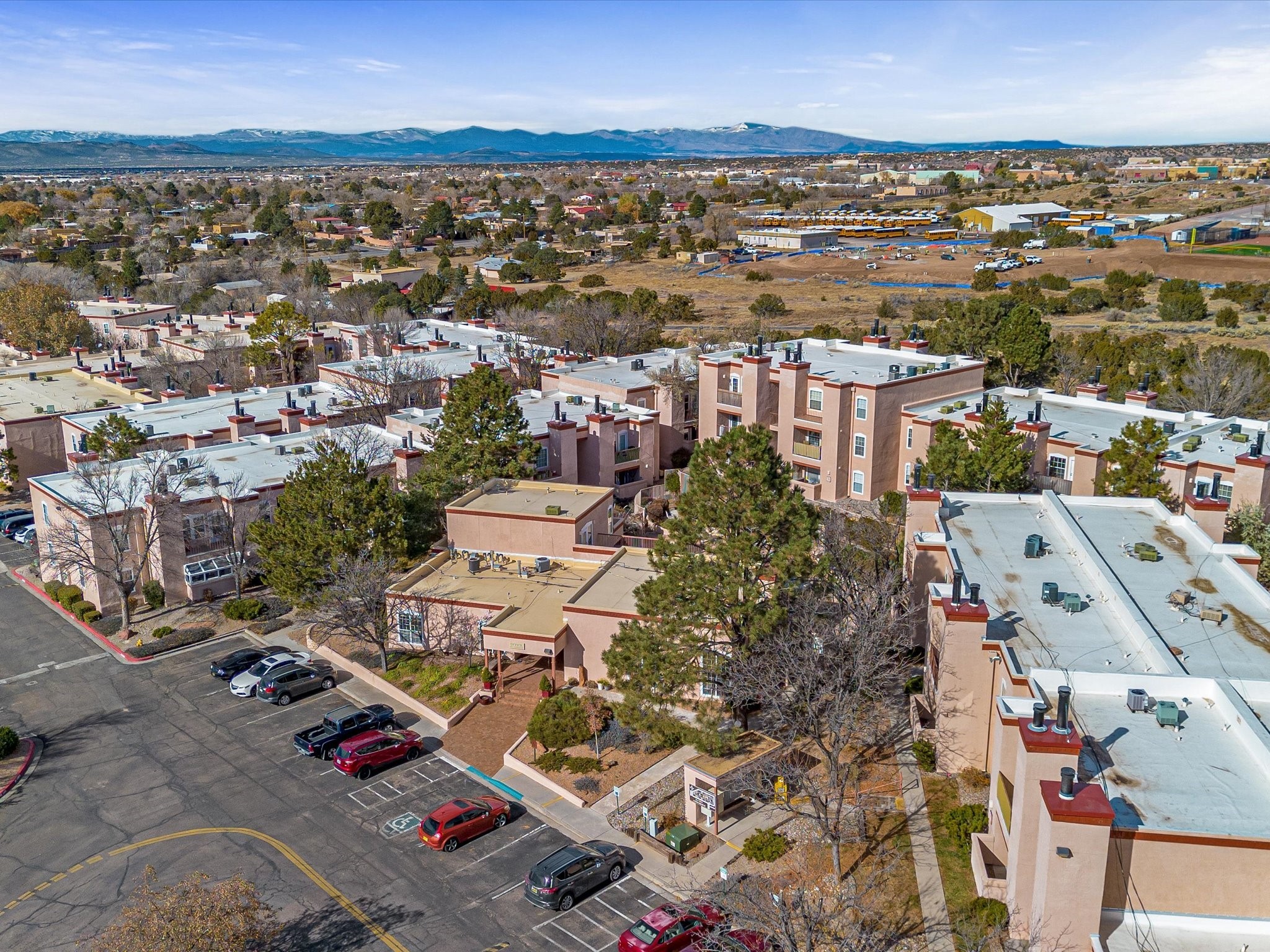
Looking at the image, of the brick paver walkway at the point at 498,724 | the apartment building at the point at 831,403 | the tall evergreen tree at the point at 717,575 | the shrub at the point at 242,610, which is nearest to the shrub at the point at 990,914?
the tall evergreen tree at the point at 717,575

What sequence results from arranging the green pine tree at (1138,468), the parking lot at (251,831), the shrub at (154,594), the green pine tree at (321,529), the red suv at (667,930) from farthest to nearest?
the shrub at (154,594) < the green pine tree at (1138,468) < the green pine tree at (321,529) < the parking lot at (251,831) < the red suv at (667,930)

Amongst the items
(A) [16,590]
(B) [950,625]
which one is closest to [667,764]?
(B) [950,625]

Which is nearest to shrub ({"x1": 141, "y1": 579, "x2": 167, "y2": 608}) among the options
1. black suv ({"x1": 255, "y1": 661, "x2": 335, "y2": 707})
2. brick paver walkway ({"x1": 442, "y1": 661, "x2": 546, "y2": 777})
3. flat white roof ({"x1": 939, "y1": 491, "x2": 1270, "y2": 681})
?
black suv ({"x1": 255, "y1": 661, "x2": 335, "y2": 707})

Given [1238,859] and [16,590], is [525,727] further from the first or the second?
[16,590]

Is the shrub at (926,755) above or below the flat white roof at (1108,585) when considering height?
below

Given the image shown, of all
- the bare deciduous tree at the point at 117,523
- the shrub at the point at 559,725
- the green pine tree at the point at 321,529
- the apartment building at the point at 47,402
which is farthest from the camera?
the apartment building at the point at 47,402

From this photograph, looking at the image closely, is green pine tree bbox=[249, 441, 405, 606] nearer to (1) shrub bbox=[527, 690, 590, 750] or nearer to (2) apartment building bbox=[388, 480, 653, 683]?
(2) apartment building bbox=[388, 480, 653, 683]

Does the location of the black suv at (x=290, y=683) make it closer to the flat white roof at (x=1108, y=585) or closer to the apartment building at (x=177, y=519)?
the apartment building at (x=177, y=519)
